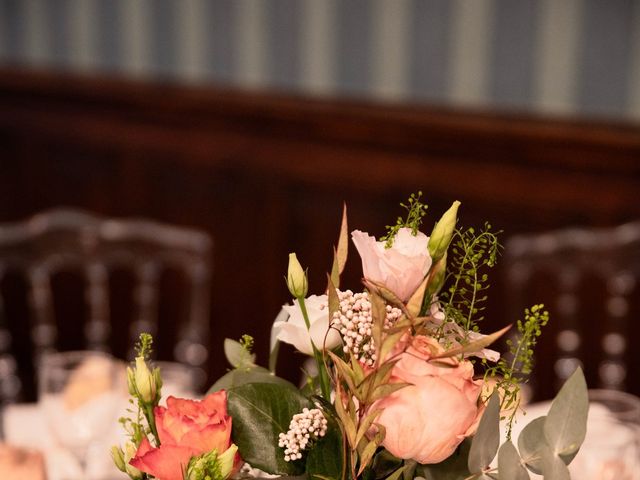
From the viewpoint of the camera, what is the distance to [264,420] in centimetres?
77

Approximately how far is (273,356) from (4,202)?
107 inches

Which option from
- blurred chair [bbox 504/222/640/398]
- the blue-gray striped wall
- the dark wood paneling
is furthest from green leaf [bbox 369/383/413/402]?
the blue-gray striped wall

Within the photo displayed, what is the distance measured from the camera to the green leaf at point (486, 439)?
→ 69 centimetres

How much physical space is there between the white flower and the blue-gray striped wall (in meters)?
1.81

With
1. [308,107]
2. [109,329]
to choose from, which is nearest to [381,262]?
[308,107]

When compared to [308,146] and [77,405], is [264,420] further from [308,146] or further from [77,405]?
[308,146]

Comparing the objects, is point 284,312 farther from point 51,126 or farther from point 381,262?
point 51,126

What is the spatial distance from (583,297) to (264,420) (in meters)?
1.80

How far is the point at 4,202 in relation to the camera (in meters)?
3.41

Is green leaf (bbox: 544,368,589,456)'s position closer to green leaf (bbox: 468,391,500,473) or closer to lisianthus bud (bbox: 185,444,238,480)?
green leaf (bbox: 468,391,500,473)

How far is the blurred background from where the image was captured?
7.78 feet

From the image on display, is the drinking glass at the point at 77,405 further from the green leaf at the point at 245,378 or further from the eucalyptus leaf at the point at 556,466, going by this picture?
the eucalyptus leaf at the point at 556,466

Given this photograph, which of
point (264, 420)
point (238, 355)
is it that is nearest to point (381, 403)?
point (264, 420)

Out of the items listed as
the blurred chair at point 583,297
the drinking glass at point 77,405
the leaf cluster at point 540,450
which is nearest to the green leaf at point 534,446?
the leaf cluster at point 540,450
